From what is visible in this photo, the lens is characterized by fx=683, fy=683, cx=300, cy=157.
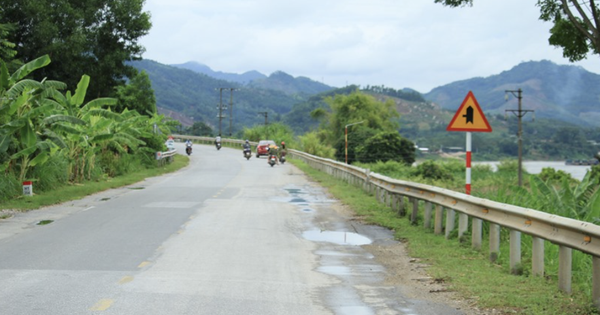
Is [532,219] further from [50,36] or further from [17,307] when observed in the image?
[50,36]

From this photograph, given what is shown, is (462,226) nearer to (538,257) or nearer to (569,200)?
(569,200)

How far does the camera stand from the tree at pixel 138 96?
5209cm

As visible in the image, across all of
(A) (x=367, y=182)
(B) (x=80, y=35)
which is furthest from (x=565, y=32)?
(B) (x=80, y=35)

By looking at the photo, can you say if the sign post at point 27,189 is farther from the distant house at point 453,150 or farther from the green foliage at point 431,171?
the distant house at point 453,150

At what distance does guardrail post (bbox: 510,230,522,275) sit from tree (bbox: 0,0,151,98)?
30.5 metres

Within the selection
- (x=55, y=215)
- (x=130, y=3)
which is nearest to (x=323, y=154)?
Result: (x=130, y=3)

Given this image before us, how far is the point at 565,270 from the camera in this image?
26.1 feet

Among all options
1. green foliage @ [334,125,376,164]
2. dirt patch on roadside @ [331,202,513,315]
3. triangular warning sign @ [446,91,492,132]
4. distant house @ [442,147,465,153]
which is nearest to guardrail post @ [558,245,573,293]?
dirt patch on roadside @ [331,202,513,315]

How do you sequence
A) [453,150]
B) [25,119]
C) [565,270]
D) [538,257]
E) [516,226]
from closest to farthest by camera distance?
[565,270] → [538,257] → [516,226] → [25,119] → [453,150]

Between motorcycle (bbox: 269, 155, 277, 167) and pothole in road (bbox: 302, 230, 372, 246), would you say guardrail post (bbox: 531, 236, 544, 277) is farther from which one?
motorcycle (bbox: 269, 155, 277, 167)

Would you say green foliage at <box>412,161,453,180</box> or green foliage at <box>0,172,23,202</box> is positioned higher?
green foliage at <box>0,172,23,202</box>

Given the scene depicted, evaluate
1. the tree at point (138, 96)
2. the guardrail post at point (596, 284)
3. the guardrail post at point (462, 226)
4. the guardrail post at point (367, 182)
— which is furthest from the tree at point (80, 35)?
the guardrail post at point (596, 284)

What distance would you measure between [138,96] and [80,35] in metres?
18.0

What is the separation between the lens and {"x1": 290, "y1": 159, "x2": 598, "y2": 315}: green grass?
24.1 ft
